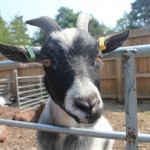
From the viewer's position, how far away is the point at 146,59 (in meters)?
11.0

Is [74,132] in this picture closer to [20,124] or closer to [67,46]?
[20,124]

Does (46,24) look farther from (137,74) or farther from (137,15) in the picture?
(137,15)

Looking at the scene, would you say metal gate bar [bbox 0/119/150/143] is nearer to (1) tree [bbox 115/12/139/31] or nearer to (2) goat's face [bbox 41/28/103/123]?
(2) goat's face [bbox 41/28/103/123]

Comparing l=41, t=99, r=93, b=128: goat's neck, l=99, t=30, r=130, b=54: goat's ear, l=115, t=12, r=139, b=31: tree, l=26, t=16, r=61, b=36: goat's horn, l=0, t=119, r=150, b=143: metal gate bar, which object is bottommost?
l=41, t=99, r=93, b=128: goat's neck

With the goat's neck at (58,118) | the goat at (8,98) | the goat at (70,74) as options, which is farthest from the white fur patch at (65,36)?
the goat at (8,98)

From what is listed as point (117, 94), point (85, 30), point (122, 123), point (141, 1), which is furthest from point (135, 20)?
point (85, 30)

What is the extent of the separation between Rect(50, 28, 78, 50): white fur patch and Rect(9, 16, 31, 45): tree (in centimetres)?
3307

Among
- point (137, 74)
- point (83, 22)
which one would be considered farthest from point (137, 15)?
point (83, 22)

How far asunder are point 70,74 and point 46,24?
0.82m

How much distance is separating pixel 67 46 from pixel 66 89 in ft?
1.20

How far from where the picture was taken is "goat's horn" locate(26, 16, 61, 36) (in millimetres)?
2682

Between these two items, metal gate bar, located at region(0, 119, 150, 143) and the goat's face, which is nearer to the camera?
metal gate bar, located at region(0, 119, 150, 143)

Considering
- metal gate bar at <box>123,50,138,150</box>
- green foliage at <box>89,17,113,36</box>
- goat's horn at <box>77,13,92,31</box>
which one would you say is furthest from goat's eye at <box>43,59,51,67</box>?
green foliage at <box>89,17,113,36</box>

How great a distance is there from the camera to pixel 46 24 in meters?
2.74
